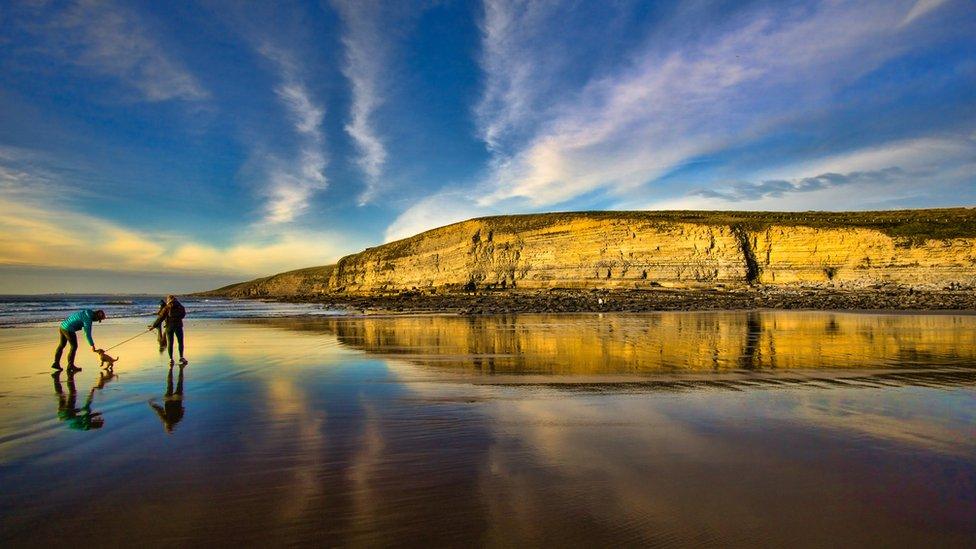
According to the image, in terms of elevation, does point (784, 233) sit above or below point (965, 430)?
above

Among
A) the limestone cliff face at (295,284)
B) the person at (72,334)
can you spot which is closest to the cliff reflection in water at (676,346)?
the person at (72,334)

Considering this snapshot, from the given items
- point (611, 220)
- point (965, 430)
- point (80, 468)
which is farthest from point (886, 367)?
point (611, 220)

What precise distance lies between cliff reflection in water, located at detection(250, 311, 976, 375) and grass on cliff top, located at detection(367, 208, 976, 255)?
95.4 feet

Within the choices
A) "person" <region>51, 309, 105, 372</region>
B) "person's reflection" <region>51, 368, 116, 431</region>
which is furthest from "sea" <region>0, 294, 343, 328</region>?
"person's reflection" <region>51, 368, 116, 431</region>

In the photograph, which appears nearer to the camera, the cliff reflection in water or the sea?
the cliff reflection in water

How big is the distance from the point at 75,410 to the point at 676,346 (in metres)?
12.4

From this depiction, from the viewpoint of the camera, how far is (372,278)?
82.6 metres

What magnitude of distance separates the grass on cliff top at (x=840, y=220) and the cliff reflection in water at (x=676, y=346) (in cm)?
2907

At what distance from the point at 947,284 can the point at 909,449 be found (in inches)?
1838

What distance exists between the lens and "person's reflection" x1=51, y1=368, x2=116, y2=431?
6.02 meters

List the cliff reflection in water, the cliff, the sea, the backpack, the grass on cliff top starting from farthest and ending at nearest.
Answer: the grass on cliff top
the cliff
the sea
the backpack
the cliff reflection in water

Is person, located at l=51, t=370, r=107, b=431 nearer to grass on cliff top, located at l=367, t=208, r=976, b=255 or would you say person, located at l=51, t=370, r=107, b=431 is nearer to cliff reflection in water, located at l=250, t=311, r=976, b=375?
cliff reflection in water, located at l=250, t=311, r=976, b=375

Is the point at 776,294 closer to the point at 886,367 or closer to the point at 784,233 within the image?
the point at 784,233

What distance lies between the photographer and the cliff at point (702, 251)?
41.3 m
